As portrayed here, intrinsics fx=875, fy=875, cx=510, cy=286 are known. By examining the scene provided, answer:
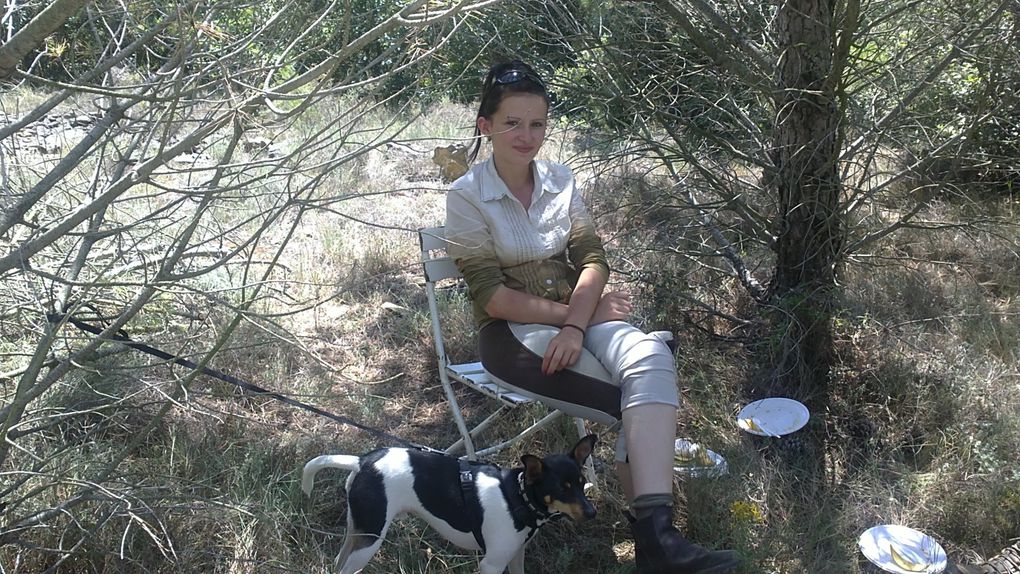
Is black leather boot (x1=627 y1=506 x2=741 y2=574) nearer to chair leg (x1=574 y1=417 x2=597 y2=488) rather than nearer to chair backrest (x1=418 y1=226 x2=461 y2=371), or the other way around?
chair leg (x1=574 y1=417 x2=597 y2=488)

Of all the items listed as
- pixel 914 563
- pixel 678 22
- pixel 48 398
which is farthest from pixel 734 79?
pixel 48 398

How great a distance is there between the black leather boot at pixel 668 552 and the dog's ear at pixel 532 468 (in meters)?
0.32

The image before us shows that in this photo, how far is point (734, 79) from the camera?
12.1ft

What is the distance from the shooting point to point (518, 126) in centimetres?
298

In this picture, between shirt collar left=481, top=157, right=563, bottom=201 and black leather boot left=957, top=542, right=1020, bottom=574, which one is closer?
black leather boot left=957, top=542, right=1020, bottom=574

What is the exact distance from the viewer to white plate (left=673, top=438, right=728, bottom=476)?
3.26 metres

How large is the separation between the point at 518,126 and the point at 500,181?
0.66 ft

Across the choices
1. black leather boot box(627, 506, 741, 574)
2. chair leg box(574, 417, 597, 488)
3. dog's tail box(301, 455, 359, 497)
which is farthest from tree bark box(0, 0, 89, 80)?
chair leg box(574, 417, 597, 488)

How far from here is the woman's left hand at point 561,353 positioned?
2.80 metres

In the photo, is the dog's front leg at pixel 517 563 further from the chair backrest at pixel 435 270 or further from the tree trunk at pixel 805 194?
the tree trunk at pixel 805 194

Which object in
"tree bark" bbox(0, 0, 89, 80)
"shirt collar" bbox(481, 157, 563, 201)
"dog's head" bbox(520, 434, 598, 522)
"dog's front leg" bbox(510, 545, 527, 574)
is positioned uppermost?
"tree bark" bbox(0, 0, 89, 80)

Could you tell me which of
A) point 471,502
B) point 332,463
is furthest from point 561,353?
point 332,463

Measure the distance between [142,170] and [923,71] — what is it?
3221 millimetres

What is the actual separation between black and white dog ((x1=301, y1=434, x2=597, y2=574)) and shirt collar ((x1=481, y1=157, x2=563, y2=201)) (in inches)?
35.7
